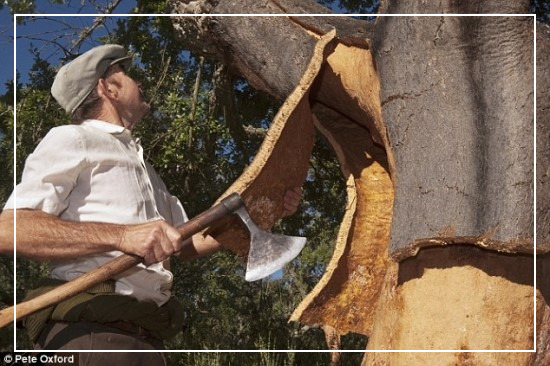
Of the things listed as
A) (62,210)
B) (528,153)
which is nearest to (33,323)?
(62,210)

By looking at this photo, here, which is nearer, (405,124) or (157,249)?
(157,249)

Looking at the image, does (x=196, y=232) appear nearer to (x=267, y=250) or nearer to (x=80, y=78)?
(x=267, y=250)

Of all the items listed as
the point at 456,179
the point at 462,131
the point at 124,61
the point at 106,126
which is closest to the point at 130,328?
the point at 106,126

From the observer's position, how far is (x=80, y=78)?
11.4ft

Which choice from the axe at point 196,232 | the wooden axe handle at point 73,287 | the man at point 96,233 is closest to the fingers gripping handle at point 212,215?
the axe at point 196,232

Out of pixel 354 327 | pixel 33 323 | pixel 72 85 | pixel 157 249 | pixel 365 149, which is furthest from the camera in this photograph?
pixel 365 149

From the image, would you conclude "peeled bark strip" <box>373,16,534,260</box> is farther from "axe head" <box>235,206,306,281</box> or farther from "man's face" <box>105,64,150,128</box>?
"man's face" <box>105,64,150,128</box>

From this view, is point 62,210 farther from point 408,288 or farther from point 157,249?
point 408,288

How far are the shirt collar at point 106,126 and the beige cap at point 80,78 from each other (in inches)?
6.5

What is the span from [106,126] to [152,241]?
0.64 m

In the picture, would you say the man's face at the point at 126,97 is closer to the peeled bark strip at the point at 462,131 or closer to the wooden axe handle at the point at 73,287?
the wooden axe handle at the point at 73,287

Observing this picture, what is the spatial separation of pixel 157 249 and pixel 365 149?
5.24ft

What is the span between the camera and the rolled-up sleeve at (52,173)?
9.53 feet

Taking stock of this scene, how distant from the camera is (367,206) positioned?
3939mm
